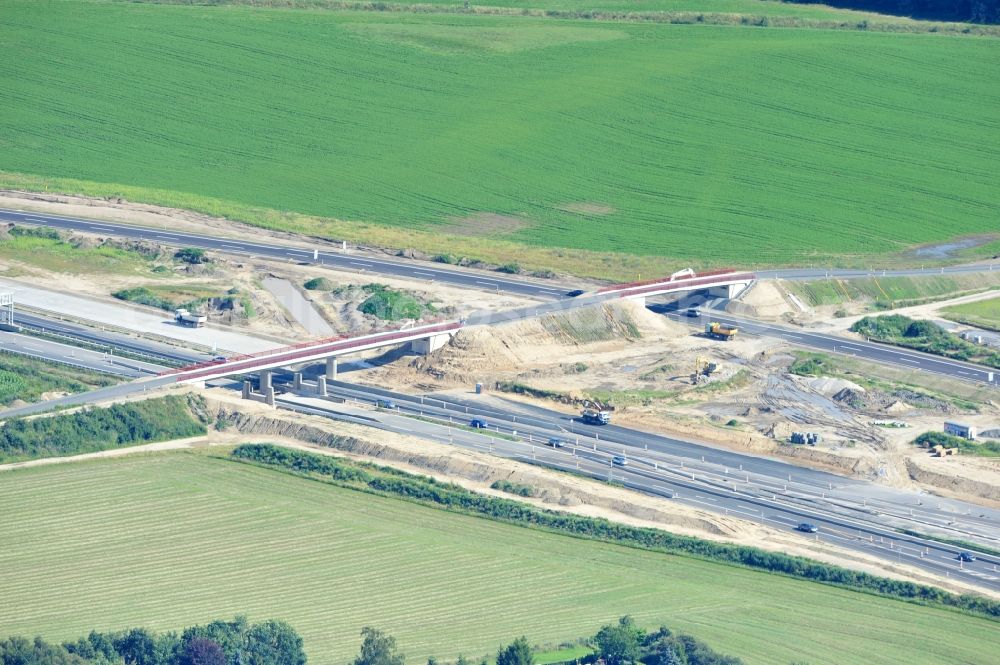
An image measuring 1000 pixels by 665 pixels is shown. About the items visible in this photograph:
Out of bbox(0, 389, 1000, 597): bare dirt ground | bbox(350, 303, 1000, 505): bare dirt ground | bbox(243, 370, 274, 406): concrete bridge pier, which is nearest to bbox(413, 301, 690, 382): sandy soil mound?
bbox(350, 303, 1000, 505): bare dirt ground

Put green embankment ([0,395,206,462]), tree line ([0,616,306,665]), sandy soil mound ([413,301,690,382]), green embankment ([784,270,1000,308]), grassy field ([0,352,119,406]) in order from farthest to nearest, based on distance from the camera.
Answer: green embankment ([784,270,1000,308]), sandy soil mound ([413,301,690,382]), grassy field ([0,352,119,406]), green embankment ([0,395,206,462]), tree line ([0,616,306,665])

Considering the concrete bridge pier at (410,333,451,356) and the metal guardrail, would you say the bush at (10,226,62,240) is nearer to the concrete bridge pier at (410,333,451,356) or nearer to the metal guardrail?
the metal guardrail

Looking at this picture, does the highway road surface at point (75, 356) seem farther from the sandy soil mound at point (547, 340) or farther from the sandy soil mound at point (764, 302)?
the sandy soil mound at point (764, 302)

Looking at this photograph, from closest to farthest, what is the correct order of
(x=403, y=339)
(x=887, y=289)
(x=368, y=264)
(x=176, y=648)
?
(x=176, y=648)
(x=403, y=339)
(x=887, y=289)
(x=368, y=264)

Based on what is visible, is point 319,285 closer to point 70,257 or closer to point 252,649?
point 70,257

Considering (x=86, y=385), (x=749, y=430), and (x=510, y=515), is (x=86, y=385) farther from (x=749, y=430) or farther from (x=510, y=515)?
(x=749, y=430)

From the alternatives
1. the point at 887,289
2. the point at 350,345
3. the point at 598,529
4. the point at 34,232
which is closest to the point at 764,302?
the point at 887,289

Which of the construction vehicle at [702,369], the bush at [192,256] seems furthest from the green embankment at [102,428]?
the construction vehicle at [702,369]
